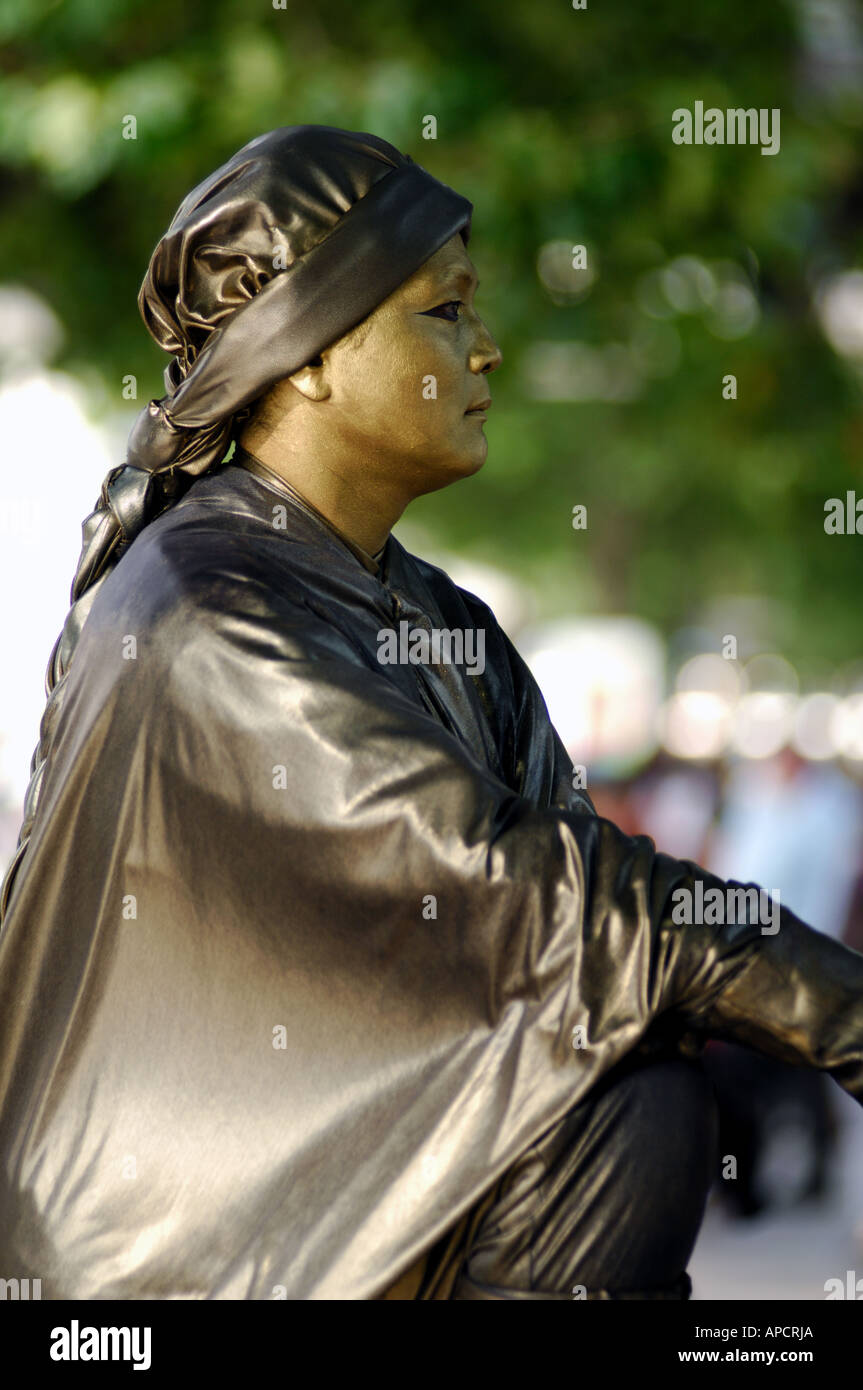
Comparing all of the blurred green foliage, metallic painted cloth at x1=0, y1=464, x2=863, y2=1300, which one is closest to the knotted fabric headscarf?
metallic painted cloth at x1=0, y1=464, x2=863, y2=1300

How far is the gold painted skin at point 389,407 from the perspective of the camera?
3.08 metres

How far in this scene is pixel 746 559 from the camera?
66.7 ft

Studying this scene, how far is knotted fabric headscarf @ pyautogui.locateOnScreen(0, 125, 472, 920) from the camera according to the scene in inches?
119

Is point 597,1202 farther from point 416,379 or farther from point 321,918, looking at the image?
point 416,379

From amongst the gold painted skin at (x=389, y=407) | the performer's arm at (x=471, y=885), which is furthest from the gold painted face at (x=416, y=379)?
the performer's arm at (x=471, y=885)

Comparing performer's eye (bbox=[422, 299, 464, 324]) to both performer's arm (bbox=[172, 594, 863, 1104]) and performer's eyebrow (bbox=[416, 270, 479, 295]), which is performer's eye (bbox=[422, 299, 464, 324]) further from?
performer's arm (bbox=[172, 594, 863, 1104])

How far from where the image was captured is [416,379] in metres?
3.08

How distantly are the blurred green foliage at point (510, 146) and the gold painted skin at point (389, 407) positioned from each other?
4515 millimetres

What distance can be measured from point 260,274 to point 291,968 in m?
1.03

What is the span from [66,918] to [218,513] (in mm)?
645

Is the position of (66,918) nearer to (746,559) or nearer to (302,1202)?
(302,1202)

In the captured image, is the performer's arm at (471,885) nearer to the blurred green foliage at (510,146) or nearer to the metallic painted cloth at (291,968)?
the metallic painted cloth at (291,968)
